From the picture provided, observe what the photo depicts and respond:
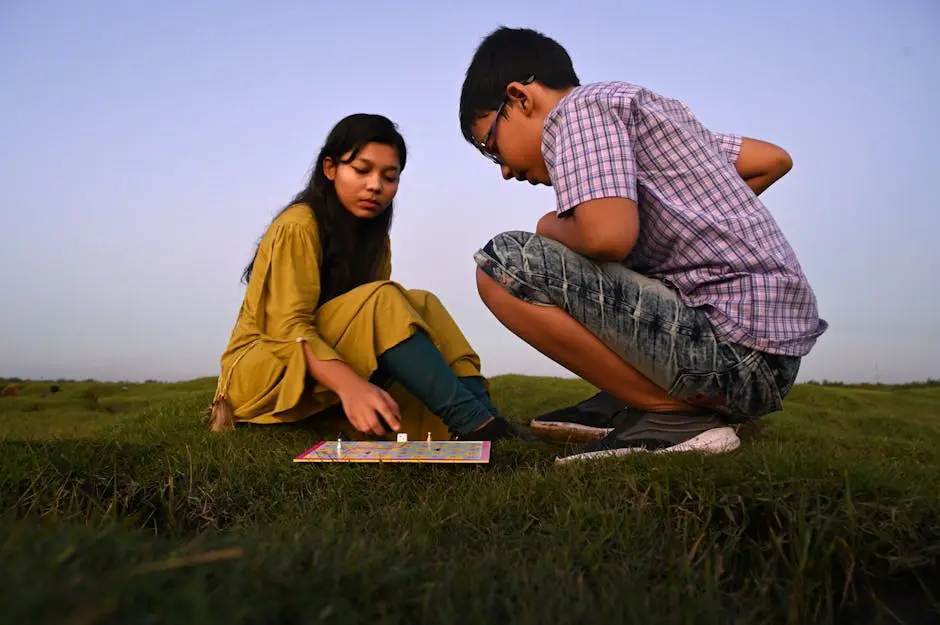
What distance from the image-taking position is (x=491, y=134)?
3.16m

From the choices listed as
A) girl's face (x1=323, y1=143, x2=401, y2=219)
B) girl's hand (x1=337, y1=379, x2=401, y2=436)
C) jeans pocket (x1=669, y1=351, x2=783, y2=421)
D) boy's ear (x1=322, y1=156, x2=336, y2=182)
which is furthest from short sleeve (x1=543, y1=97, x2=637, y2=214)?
boy's ear (x1=322, y1=156, x2=336, y2=182)

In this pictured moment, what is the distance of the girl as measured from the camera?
350 centimetres

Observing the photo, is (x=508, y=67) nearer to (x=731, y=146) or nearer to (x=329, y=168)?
(x=731, y=146)

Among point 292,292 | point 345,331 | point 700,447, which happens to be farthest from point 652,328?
point 292,292

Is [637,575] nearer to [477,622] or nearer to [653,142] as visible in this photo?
[477,622]

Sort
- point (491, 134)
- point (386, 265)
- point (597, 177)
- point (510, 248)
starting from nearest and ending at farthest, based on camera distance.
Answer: point (597, 177) < point (510, 248) < point (491, 134) < point (386, 265)

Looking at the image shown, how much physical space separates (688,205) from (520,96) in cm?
84

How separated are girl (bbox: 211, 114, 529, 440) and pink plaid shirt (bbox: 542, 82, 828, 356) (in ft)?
3.80

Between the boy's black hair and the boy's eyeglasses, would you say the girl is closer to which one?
the boy's eyeglasses

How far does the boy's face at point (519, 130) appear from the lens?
120 inches

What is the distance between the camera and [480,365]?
4.04 metres

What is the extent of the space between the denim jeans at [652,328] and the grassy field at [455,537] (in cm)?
46

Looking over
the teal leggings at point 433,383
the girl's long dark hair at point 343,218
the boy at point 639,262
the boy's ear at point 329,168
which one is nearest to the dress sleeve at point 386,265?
the girl's long dark hair at point 343,218

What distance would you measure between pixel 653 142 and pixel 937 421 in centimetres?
486
